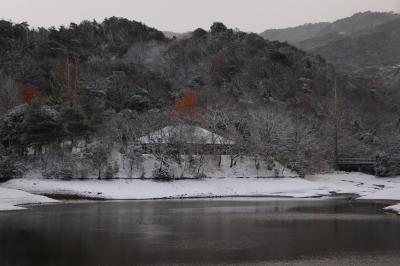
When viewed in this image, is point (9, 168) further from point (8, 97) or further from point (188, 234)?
point (188, 234)

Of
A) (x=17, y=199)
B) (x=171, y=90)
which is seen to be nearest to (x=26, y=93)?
(x=17, y=199)

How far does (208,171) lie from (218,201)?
1431 centimetres

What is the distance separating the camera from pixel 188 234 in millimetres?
25578

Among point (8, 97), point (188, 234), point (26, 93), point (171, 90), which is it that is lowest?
point (188, 234)

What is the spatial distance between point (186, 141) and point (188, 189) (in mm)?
8191

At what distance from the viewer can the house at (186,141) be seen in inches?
2292

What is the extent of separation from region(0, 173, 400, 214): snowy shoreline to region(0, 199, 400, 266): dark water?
749 cm

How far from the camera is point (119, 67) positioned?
4213 inches

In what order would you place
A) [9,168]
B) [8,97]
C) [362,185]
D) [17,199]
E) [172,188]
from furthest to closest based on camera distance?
[8,97]
[362,185]
[172,188]
[9,168]
[17,199]

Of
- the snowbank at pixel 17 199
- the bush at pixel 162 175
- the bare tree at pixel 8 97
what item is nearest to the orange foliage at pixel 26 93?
the bare tree at pixel 8 97

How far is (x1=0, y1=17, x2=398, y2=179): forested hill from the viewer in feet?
192

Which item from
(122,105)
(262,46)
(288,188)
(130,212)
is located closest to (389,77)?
(262,46)

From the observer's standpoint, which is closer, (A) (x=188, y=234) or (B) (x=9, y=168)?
(A) (x=188, y=234)

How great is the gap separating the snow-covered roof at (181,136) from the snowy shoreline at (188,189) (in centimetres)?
528
